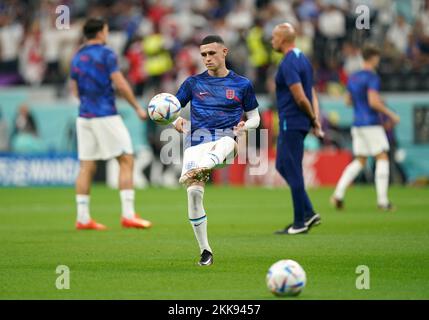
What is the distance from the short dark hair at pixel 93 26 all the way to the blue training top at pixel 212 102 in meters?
4.12

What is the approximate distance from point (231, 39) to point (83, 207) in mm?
13249

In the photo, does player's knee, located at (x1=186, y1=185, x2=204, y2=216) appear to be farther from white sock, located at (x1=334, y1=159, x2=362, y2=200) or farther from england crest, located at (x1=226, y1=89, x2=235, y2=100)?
white sock, located at (x1=334, y1=159, x2=362, y2=200)

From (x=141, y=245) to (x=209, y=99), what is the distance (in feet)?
8.08

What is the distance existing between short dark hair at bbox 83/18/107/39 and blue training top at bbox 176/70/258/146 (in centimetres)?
412

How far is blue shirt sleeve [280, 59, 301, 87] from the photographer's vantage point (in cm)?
1335

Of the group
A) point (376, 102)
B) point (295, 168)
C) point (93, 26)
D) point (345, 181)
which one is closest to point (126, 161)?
point (93, 26)

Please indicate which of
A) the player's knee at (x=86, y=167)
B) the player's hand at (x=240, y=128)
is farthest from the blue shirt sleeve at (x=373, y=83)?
the player's hand at (x=240, y=128)

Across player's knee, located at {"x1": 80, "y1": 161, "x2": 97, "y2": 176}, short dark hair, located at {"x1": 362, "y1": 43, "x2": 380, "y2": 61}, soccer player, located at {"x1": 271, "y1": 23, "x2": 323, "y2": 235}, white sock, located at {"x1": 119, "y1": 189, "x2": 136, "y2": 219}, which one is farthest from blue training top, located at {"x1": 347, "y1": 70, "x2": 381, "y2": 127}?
player's knee, located at {"x1": 80, "y1": 161, "x2": 97, "y2": 176}

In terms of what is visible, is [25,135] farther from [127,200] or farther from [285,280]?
[285,280]

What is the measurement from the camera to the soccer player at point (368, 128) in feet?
59.1

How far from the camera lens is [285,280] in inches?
325

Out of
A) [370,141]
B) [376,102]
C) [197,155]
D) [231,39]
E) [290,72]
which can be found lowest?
[197,155]

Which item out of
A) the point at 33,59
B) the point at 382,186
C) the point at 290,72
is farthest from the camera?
the point at 33,59
